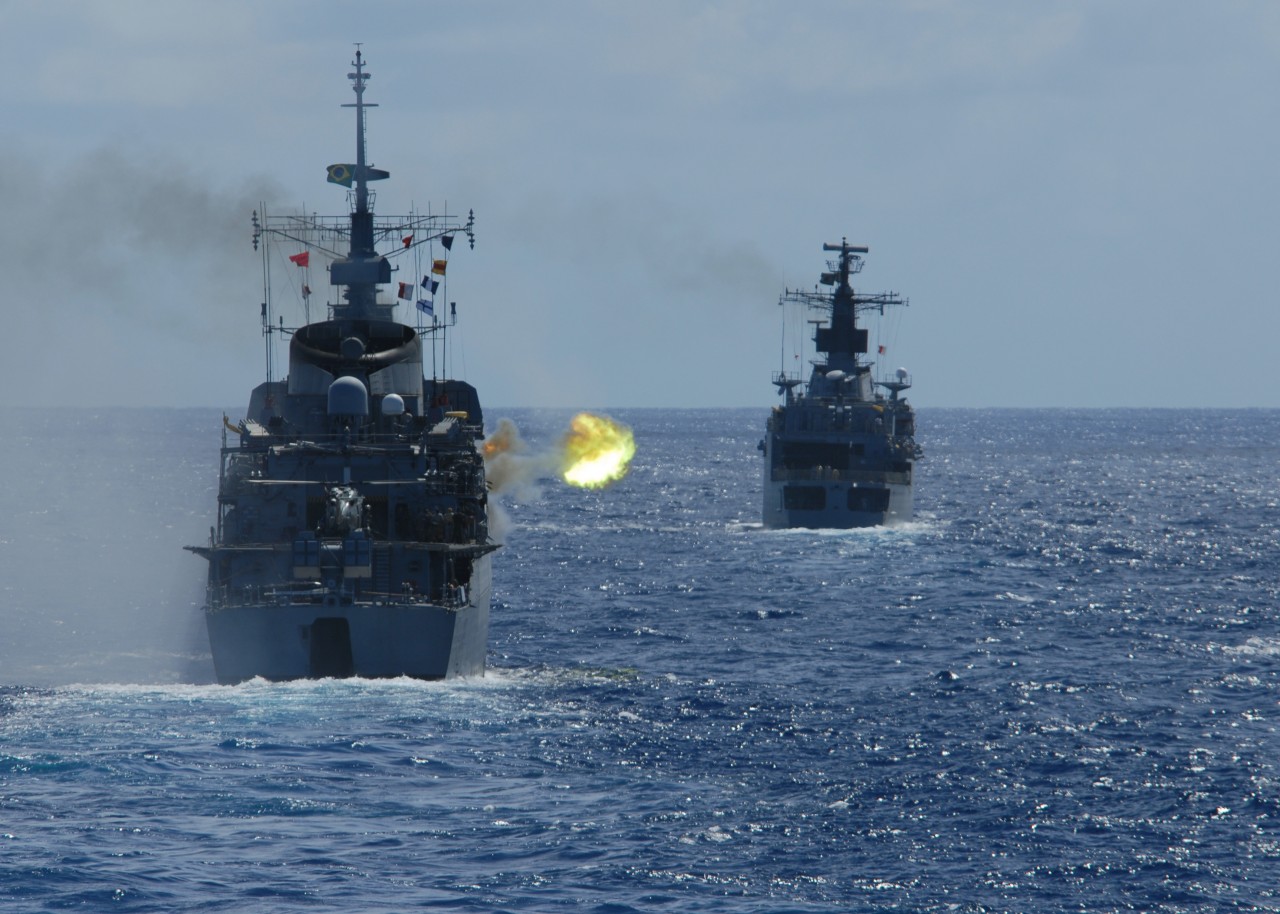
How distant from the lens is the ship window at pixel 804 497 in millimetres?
85000

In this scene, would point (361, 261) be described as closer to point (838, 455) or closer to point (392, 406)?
point (392, 406)

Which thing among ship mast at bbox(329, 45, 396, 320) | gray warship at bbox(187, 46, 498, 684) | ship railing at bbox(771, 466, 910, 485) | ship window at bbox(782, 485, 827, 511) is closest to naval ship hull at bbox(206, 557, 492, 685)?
gray warship at bbox(187, 46, 498, 684)

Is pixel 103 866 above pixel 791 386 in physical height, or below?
below

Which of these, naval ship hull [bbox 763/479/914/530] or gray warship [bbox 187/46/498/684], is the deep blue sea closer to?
gray warship [bbox 187/46/498/684]

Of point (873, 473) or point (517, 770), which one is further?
point (873, 473)

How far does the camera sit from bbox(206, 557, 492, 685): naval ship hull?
126 feet

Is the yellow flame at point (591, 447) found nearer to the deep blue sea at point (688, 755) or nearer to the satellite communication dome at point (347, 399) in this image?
the deep blue sea at point (688, 755)

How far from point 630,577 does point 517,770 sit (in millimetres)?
35529

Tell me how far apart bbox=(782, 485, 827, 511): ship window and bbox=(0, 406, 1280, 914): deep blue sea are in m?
18.5

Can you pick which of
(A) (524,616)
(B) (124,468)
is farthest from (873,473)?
(B) (124,468)

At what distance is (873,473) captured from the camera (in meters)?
85.9

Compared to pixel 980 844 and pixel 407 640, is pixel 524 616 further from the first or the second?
pixel 980 844

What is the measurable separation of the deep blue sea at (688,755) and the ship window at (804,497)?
18529 millimetres

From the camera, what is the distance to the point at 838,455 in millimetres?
87562
